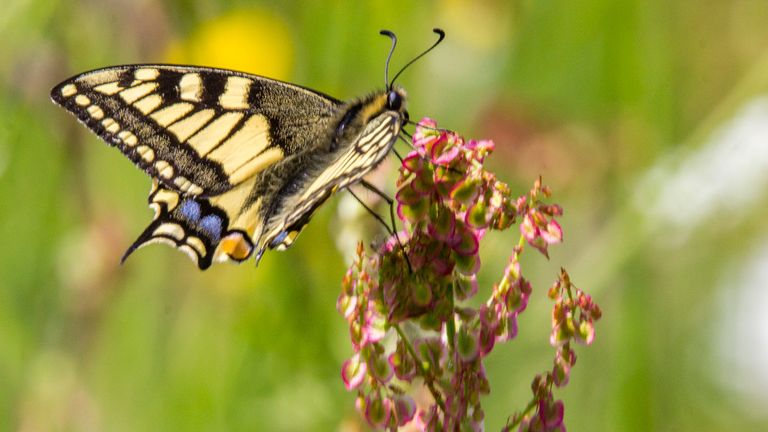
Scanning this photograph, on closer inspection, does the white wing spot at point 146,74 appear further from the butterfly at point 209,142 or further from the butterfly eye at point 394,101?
the butterfly eye at point 394,101

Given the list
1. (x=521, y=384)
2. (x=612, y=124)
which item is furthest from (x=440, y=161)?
(x=612, y=124)

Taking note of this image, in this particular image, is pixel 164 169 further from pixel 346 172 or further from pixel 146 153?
pixel 346 172

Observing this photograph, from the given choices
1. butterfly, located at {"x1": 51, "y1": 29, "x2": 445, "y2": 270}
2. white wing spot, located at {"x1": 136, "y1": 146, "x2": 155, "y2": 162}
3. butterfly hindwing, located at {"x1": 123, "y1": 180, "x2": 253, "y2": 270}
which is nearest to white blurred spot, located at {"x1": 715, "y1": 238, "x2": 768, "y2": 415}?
butterfly, located at {"x1": 51, "y1": 29, "x2": 445, "y2": 270}

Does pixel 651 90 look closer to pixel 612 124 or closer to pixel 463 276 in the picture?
pixel 612 124

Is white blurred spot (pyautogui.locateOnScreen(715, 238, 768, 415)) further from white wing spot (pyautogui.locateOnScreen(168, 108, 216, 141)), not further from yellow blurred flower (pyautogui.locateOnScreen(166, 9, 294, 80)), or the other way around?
white wing spot (pyautogui.locateOnScreen(168, 108, 216, 141))

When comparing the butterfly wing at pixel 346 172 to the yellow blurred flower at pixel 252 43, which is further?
the yellow blurred flower at pixel 252 43

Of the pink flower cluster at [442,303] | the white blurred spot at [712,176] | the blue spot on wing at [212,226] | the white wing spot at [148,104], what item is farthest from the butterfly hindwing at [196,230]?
the white blurred spot at [712,176]
